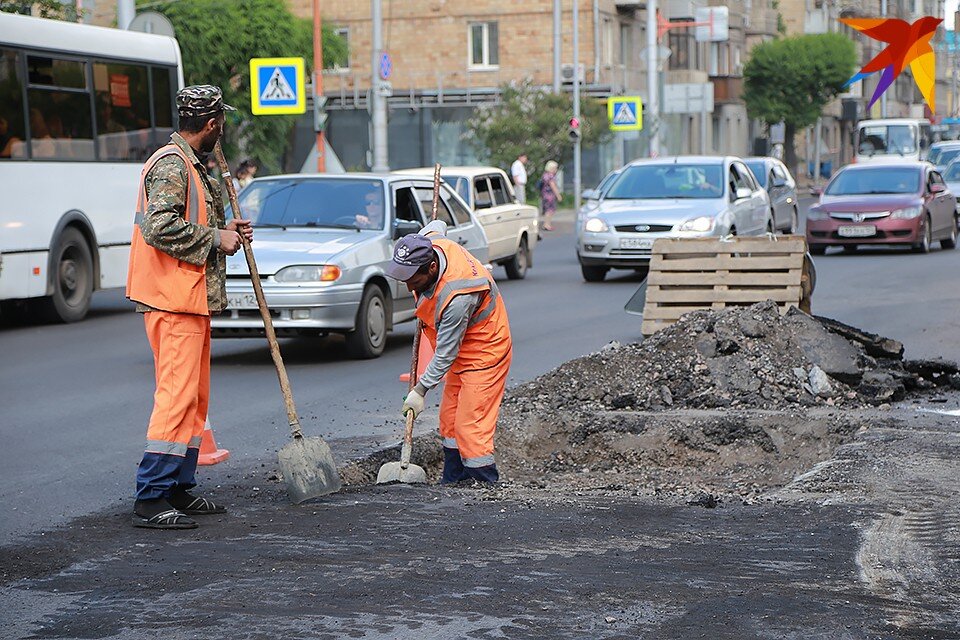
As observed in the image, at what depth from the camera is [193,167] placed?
7000mm

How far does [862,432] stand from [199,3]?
3333cm

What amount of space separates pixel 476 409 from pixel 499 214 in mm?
14267

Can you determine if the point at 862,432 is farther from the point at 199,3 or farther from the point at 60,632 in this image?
the point at 199,3

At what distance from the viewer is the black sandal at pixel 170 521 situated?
262 inches

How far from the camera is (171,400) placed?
22.2ft

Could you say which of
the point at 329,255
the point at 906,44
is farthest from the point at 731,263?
the point at 906,44

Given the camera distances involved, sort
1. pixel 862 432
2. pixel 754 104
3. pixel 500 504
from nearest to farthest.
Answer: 1. pixel 500 504
2. pixel 862 432
3. pixel 754 104

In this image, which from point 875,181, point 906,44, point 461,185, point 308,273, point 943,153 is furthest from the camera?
point 943,153

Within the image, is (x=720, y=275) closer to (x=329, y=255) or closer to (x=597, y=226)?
(x=329, y=255)

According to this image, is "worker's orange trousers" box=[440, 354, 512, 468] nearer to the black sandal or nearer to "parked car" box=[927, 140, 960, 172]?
the black sandal

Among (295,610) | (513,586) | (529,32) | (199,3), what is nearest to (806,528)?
(513,586)

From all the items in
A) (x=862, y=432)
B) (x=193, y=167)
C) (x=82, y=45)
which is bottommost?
(x=862, y=432)

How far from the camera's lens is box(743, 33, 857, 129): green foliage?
70.1m

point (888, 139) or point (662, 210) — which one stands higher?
point (888, 139)
